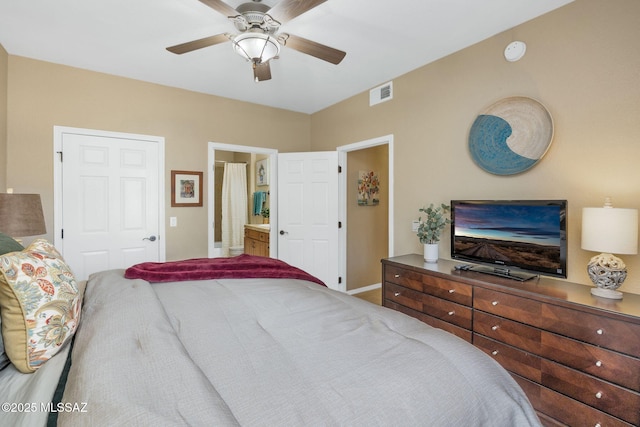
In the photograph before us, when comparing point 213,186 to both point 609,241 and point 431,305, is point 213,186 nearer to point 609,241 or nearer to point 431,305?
point 431,305

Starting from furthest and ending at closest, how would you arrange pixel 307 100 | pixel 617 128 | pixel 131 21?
pixel 307 100 < pixel 131 21 < pixel 617 128

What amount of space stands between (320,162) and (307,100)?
2.76 ft

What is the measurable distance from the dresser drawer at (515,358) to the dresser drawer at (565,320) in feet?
0.67

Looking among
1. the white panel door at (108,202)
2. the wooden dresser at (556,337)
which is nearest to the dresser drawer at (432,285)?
the wooden dresser at (556,337)

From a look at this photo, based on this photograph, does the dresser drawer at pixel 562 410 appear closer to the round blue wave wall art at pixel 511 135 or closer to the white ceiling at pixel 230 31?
the round blue wave wall art at pixel 511 135

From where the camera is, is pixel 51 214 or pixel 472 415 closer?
pixel 472 415

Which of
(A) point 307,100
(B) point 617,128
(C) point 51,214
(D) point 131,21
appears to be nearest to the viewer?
(B) point 617,128

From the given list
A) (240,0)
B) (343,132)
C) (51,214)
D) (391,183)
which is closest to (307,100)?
(343,132)

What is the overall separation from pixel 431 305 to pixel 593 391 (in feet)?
3.36

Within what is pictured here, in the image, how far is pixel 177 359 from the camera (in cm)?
90

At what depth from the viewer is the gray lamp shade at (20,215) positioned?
6.79ft

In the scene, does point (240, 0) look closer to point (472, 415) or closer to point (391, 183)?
point (391, 183)

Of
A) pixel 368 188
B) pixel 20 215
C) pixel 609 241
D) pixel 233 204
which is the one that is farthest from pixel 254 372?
pixel 233 204

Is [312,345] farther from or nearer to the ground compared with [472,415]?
farther from the ground
